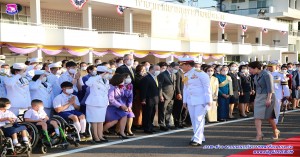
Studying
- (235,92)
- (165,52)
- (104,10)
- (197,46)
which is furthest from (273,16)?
(235,92)

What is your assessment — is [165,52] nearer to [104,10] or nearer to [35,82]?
[104,10]

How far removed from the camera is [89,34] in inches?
983

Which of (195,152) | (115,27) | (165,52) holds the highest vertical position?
(115,27)

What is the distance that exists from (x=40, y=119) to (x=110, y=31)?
79.5 feet

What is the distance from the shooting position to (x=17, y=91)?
773cm

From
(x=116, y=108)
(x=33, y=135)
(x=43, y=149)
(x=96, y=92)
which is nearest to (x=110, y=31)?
(x=116, y=108)

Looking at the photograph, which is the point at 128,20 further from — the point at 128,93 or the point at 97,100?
the point at 97,100

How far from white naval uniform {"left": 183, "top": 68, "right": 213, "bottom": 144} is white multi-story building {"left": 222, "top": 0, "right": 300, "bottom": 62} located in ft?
146

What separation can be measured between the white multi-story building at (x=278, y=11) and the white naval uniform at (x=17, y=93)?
46.1 meters

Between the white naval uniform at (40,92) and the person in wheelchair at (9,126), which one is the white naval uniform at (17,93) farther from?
the person in wheelchair at (9,126)

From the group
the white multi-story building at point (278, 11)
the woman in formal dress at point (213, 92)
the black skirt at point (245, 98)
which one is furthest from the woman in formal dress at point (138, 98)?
the white multi-story building at point (278, 11)

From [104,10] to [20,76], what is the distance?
2274 cm

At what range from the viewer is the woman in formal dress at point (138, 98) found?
9.84 m

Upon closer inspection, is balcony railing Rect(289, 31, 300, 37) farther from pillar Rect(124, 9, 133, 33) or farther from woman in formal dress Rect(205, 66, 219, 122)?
woman in formal dress Rect(205, 66, 219, 122)
